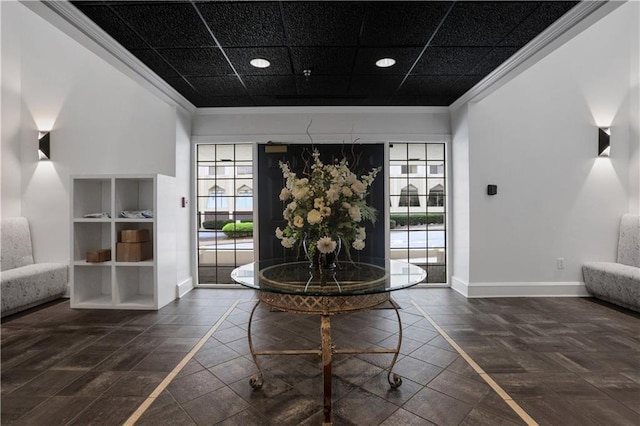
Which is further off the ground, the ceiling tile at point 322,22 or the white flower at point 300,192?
the ceiling tile at point 322,22

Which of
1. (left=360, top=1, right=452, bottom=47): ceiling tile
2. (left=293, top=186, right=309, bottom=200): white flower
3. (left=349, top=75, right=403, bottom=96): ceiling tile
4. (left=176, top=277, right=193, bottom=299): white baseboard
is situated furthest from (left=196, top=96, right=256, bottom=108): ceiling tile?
(left=293, top=186, right=309, bottom=200): white flower

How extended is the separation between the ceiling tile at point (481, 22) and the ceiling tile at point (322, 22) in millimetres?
720

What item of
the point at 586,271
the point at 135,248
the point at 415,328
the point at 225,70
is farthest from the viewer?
the point at 586,271

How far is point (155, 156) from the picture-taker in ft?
14.2

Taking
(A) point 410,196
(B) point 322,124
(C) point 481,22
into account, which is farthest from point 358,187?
(A) point 410,196

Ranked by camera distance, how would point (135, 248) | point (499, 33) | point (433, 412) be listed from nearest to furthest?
point (433, 412), point (499, 33), point (135, 248)

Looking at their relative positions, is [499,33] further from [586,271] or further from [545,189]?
[586,271]

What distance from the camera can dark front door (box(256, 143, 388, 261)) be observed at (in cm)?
470

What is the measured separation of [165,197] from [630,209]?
6.04 meters

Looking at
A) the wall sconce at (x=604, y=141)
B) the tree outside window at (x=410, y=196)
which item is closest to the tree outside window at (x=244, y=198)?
the tree outside window at (x=410, y=196)

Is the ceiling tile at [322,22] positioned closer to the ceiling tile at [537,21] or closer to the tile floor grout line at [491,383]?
the ceiling tile at [537,21]

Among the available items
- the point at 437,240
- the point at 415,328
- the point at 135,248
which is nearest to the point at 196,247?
the point at 135,248

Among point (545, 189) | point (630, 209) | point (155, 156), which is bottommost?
point (630, 209)

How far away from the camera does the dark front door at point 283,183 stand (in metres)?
4.70
